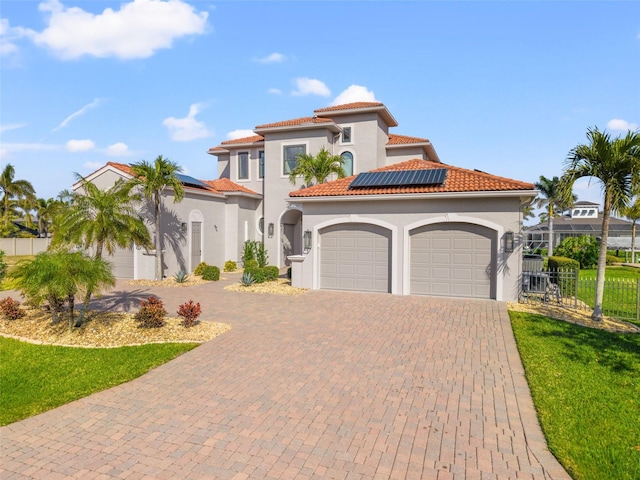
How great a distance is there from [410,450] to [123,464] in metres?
3.42

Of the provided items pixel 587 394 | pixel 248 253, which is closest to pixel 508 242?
pixel 587 394

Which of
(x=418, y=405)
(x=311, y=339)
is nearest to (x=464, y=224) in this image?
(x=311, y=339)

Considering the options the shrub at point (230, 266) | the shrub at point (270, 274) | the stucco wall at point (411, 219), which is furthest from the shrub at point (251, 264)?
the stucco wall at point (411, 219)

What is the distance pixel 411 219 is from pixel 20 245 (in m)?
42.8

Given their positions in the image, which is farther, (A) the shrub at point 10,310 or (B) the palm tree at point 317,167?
(B) the palm tree at point 317,167

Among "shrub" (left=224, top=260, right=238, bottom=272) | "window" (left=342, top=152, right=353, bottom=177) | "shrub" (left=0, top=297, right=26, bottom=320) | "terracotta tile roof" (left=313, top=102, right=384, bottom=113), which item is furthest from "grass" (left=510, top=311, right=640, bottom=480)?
"shrub" (left=224, top=260, right=238, bottom=272)

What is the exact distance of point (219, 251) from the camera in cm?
2377

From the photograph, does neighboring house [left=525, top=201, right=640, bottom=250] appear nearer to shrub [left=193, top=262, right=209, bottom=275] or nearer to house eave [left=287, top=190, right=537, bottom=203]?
house eave [left=287, top=190, right=537, bottom=203]

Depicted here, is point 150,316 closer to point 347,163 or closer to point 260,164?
point 347,163

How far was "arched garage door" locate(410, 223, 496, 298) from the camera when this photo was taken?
48.3 feet

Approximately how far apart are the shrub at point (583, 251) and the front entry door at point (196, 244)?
90.7 ft

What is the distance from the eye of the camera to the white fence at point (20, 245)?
39156 millimetres

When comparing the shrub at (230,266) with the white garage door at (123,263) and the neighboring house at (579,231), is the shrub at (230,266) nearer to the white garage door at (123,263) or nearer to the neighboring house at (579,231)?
the white garage door at (123,263)

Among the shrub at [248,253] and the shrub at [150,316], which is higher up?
the shrub at [248,253]
